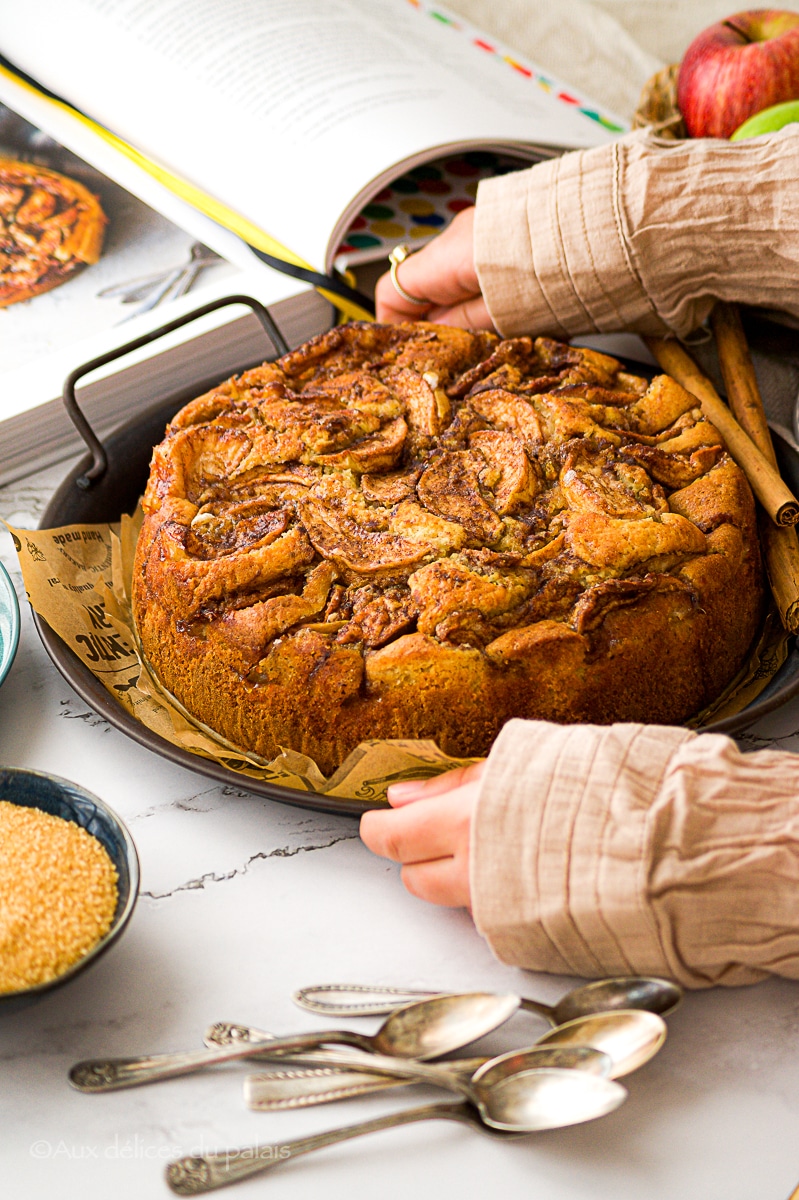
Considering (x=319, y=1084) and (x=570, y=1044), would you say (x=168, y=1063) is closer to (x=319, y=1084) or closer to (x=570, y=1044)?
(x=319, y=1084)

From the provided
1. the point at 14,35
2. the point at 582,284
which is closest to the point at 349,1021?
the point at 582,284

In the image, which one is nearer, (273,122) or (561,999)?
(561,999)

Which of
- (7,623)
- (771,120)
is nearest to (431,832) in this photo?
(7,623)

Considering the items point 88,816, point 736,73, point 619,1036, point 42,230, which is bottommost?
point 619,1036

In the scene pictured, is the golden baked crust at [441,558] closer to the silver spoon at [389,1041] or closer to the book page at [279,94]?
the silver spoon at [389,1041]

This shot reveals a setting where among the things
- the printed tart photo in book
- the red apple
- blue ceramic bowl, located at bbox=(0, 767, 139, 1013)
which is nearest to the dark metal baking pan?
blue ceramic bowl, located at bbox=(0, 767, 139, 1013)

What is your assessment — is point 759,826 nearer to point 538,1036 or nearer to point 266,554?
point 538,1036

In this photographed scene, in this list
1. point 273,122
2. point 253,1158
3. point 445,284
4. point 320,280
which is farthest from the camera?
point 273,122

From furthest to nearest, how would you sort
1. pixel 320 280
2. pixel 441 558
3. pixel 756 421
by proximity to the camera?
pixel 320 280, pixel 756 421, pixel 441 558
